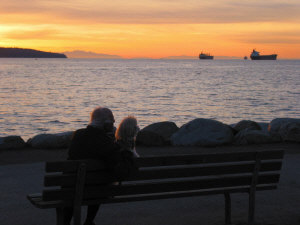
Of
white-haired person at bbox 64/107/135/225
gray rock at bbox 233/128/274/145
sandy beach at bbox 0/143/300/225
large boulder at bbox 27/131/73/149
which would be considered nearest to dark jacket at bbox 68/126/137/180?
white-haired person at bbox 64/107/135/225

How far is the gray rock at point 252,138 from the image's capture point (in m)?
12.0

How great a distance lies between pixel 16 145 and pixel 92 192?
709cm

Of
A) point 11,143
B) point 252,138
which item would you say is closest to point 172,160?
point 11,143

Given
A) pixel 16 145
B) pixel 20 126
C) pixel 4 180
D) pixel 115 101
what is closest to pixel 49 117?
pixel 20 126

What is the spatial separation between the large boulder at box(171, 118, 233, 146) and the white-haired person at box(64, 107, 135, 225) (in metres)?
7.06

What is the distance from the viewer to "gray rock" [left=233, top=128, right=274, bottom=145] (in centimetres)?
1197

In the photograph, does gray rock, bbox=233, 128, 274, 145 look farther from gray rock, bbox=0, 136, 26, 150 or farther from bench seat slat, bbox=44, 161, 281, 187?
bench seat slat, bbox=44, 161, 281, 187

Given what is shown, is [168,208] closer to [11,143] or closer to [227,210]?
[227,210]

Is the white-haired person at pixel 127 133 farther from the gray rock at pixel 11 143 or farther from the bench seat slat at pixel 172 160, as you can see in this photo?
the gray rock at pixel 11 143

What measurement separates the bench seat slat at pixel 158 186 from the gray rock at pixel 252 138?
6.42 metres

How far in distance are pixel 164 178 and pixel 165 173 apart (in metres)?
0.05

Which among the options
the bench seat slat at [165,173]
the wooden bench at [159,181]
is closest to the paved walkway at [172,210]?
the wooden bench at [159,181]

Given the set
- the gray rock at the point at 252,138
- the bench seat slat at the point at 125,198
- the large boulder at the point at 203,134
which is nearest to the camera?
the bench seat slat at the point at 125,198

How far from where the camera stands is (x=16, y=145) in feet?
37.2
